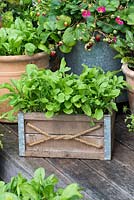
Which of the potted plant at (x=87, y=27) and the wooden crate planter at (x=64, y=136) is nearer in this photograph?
the wooden crate planter at (x=64, y=136)

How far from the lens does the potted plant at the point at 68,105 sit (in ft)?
8.50

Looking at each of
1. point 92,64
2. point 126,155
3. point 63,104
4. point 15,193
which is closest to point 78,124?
point 63,104

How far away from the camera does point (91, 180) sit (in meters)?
2.52

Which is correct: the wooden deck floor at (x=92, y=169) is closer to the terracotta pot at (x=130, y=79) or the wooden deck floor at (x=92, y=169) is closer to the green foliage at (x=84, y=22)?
the terracotta pot at (x=130, y=79)

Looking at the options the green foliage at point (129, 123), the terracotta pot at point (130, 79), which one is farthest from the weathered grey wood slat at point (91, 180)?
the terracotta pot at point (130, 79)

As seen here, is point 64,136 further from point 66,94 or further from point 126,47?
point 126,47

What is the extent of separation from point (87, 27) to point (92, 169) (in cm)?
83

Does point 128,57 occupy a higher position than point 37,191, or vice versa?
A: point 128,57

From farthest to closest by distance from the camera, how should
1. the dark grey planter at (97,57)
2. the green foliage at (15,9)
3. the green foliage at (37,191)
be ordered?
1. the green foliage at (15,9)
2. the dark grey planter at (97,57)
3. the green foliage at (37,191)

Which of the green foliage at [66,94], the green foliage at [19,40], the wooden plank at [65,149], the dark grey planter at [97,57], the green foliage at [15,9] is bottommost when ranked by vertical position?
Answer: the wooden plank at [65,149]

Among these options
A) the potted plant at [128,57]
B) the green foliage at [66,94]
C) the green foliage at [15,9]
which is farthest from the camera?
the green foliage at [15,9]

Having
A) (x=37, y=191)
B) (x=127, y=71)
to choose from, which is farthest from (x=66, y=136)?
(x=37, y=191)

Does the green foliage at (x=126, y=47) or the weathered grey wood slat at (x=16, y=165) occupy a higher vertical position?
the green foliage at (x=126, y=47)

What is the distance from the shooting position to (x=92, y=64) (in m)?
3.21
